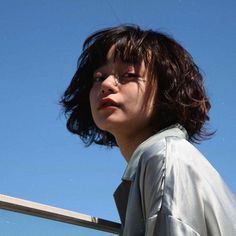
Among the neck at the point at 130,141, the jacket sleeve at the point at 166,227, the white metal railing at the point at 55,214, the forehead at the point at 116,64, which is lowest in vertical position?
the jacket sleeve at the point at 166,227

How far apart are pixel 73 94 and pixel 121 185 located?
0.69 meters

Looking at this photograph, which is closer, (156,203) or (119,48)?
(156,203)

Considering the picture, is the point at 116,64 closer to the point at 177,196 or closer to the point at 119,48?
the point at 119,48

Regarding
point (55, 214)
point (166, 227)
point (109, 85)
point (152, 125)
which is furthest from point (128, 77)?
point (166, 227)

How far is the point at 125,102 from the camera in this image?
160 cm

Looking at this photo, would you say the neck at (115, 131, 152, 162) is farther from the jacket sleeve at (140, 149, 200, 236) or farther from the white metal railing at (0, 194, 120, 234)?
the jacket sleeve at (140, 149, 200, 236)

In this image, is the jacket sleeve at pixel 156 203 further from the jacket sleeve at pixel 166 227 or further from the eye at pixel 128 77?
the eye at pixel 128 77

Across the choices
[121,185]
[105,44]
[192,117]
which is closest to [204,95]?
[192,117]

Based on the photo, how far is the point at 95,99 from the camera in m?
1.72

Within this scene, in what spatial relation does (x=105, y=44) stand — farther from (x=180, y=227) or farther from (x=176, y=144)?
(x=180, y=227)

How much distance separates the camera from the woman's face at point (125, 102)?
1.61 metres

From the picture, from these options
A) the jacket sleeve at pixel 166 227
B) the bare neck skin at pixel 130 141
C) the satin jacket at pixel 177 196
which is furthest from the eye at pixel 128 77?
the jacket sleeve at pixel 166 227

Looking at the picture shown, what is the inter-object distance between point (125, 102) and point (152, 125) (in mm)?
132

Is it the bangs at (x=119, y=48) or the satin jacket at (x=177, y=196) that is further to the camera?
the bangs at (x=119, y=48)
